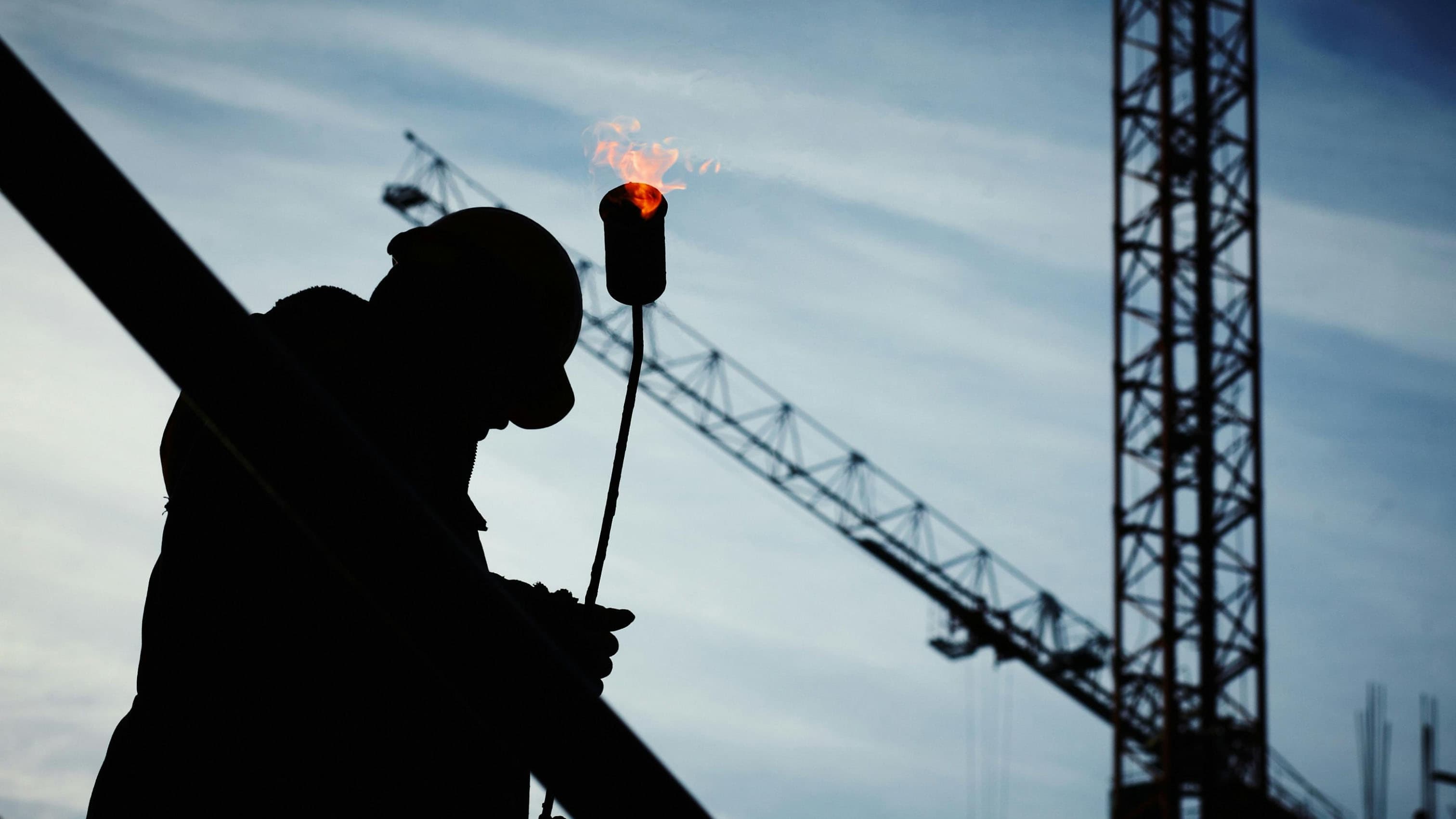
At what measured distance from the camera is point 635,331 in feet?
7.11

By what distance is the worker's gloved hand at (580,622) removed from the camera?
1.85 meters

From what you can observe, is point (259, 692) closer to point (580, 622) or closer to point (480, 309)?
point (580, 622)

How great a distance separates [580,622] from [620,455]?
0.49 metres

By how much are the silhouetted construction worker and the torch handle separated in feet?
0.74

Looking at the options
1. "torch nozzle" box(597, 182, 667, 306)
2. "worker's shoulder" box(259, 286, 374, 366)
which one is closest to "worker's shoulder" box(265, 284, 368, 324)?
"worker's shoulder" box(259, 286, 374, 366)

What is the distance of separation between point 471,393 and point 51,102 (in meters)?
1.48

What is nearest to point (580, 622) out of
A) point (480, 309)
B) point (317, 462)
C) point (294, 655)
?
point (294, 655)

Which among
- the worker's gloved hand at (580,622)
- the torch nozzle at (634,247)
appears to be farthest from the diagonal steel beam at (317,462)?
the torch nozzle at (634,247)

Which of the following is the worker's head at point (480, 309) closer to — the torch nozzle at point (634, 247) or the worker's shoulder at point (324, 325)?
the worker's shoulder at point (324, 325)

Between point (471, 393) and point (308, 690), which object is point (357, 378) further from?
point (308, 690)

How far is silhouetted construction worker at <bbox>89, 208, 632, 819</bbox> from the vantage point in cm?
172

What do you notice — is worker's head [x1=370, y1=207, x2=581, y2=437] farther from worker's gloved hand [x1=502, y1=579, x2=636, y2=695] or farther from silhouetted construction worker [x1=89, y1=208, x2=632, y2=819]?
worker's gloved hand [x1=502, y1=579, x2=636, y2=695]

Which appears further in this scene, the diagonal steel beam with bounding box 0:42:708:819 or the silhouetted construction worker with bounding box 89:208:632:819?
the silhouetted construction worker with bounding box 89:208:632:819

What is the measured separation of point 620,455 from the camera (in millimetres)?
2316
